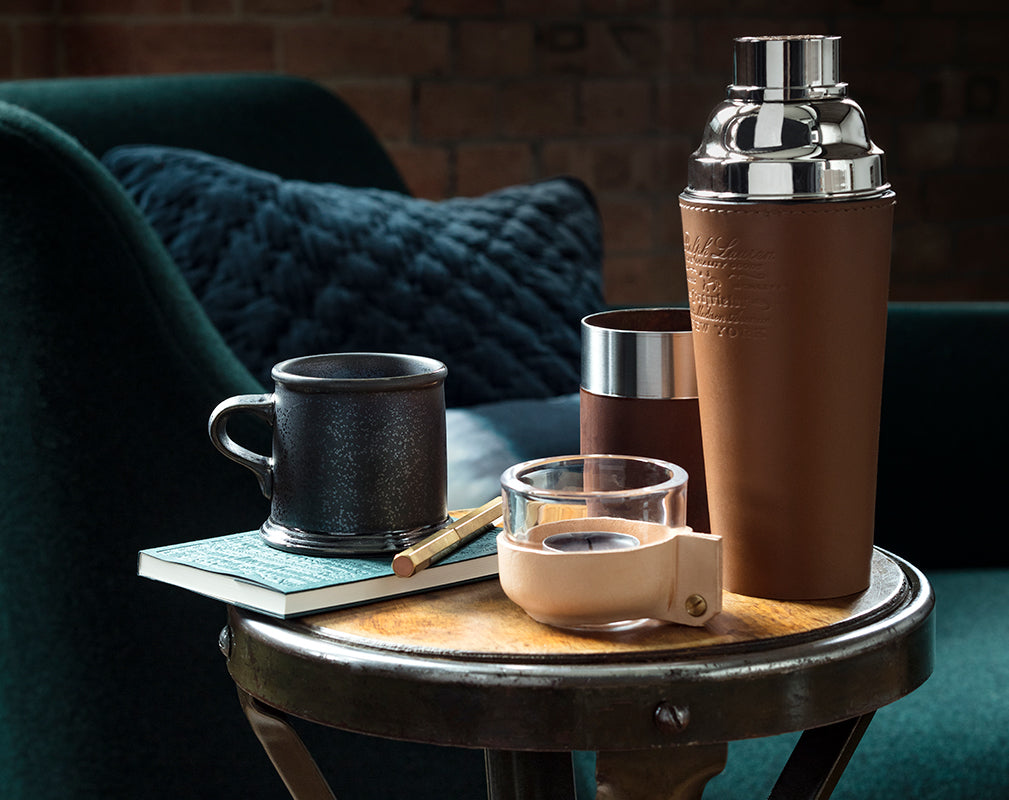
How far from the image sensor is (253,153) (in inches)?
69.1

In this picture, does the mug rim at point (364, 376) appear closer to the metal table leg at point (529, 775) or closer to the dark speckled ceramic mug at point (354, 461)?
the dark speckled ceramic mug at point (354, 461)

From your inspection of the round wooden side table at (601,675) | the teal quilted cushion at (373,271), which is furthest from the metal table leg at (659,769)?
the teal quilted cushion at (373,271)

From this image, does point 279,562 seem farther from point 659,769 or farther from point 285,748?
point 659,769

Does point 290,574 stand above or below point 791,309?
below

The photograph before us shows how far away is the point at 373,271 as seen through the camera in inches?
59.7

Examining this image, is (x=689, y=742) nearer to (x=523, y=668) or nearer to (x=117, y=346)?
(x=523, y=668)

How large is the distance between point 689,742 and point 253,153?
128 centimetres

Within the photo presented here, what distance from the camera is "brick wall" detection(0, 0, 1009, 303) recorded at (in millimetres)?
2238

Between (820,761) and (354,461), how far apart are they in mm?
312

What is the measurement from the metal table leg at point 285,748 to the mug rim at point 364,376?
17cm

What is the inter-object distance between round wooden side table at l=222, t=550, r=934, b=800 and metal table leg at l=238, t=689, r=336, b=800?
0.03 metres

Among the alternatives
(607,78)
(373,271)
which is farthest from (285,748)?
(607,78)

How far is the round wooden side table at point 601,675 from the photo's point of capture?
2.08 feet

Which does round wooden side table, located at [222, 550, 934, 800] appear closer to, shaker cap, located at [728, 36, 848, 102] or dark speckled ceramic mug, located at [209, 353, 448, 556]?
dark speckled ceramic mug, located at [209, 353, 448, 556]
